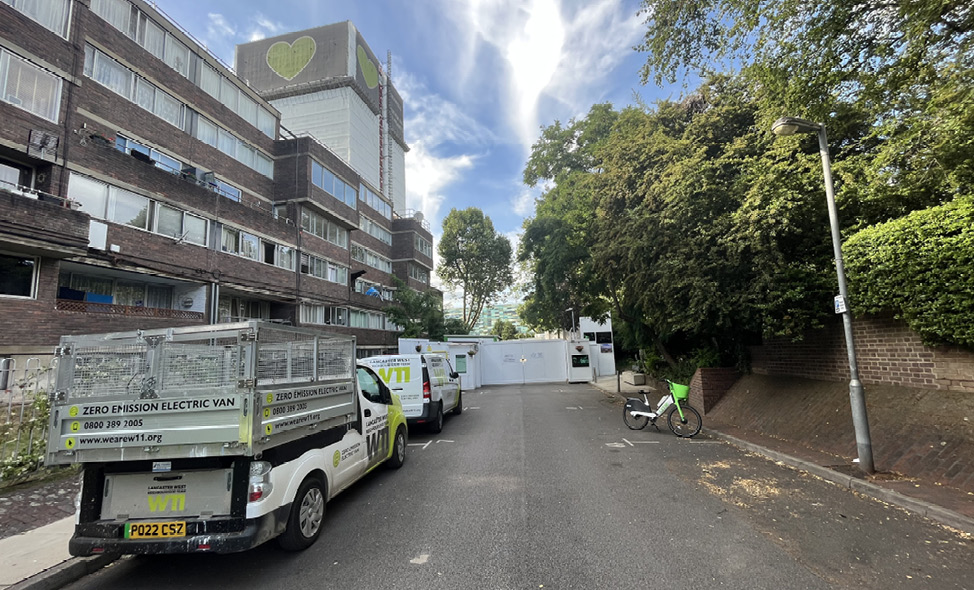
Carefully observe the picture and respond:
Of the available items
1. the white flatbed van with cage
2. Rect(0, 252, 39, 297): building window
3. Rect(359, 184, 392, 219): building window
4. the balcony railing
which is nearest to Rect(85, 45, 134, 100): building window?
Rect(0, 252, 39, 297): building window

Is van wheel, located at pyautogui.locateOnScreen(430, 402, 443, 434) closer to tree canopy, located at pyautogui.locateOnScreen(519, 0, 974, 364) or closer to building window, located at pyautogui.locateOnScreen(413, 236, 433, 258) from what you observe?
tree canopy, located at pyautogui.locateOnScreen(519, 0, 974, 364)

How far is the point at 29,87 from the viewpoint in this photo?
43.8ft

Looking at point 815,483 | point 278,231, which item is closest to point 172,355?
point 815,483

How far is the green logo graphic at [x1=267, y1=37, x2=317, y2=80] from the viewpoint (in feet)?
165

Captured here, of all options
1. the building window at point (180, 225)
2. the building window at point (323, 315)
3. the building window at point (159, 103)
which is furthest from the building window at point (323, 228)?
the building window at point (180, 225)

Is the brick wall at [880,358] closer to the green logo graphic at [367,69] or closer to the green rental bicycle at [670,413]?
the green rental bicycle at [670,413]

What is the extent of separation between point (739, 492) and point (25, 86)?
2013 cm

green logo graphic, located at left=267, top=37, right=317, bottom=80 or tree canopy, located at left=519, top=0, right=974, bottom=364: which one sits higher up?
green logo graphic, located at left=267, top=37, right=317, bottom=80

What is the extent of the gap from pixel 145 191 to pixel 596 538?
19.0 meters

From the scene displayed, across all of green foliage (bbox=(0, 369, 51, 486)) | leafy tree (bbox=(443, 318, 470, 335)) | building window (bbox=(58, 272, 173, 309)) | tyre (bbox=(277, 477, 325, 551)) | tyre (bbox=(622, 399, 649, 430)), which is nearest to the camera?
tyre (bbox=(277, 477, 325, 551))

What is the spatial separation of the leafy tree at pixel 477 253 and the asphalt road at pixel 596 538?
1676 inches

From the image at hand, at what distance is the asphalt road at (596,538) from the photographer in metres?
3.64

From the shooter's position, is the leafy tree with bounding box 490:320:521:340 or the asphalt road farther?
the leafy tree with bounding box 490:320:521:340

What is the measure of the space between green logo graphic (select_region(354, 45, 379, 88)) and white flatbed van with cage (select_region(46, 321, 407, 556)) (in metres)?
56.1
